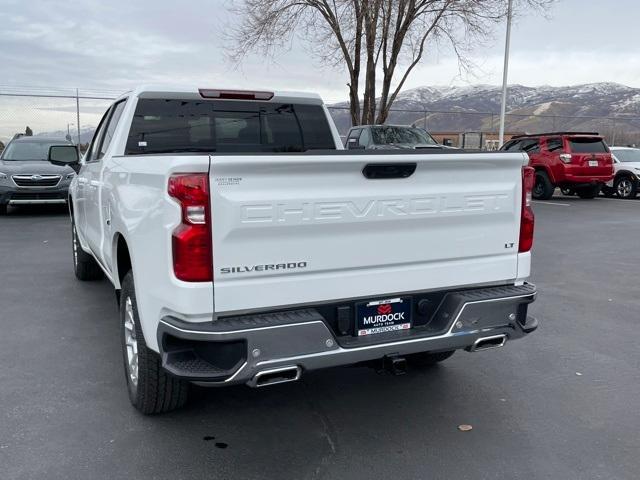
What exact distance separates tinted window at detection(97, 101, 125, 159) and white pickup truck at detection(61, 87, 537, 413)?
1.32 meters

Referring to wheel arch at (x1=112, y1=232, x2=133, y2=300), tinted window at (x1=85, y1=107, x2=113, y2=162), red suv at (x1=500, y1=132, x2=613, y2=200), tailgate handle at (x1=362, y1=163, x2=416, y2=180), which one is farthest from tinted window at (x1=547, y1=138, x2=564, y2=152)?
wheel arch at (x1=112, y1=232, x2=133, y2=300)

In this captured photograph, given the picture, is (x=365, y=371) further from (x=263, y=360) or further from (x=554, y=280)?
(x=554, y=280)

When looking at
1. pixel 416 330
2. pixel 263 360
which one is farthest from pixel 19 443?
pixel 416 330

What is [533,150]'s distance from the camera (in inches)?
693

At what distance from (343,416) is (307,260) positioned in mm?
1206

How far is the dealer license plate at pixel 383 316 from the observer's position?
10.3ft

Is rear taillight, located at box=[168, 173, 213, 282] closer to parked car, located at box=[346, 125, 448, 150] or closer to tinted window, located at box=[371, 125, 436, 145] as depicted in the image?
parked car, located at box=[346, 125, 448, 150]

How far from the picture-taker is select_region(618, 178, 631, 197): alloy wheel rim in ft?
59.9

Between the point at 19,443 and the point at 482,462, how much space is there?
8.16 feet

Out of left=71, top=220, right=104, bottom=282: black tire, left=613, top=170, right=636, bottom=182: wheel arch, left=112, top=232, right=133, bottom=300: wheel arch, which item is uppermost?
left=112, top=232, right=133, bottom=300: wheel arch

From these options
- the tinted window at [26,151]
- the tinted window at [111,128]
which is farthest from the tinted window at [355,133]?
the tinted window at [111,128]

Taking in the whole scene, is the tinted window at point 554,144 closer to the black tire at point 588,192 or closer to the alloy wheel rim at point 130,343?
the black tire at point 588,192

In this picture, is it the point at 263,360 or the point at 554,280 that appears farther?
the point at 554,280

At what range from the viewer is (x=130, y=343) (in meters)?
3.75
